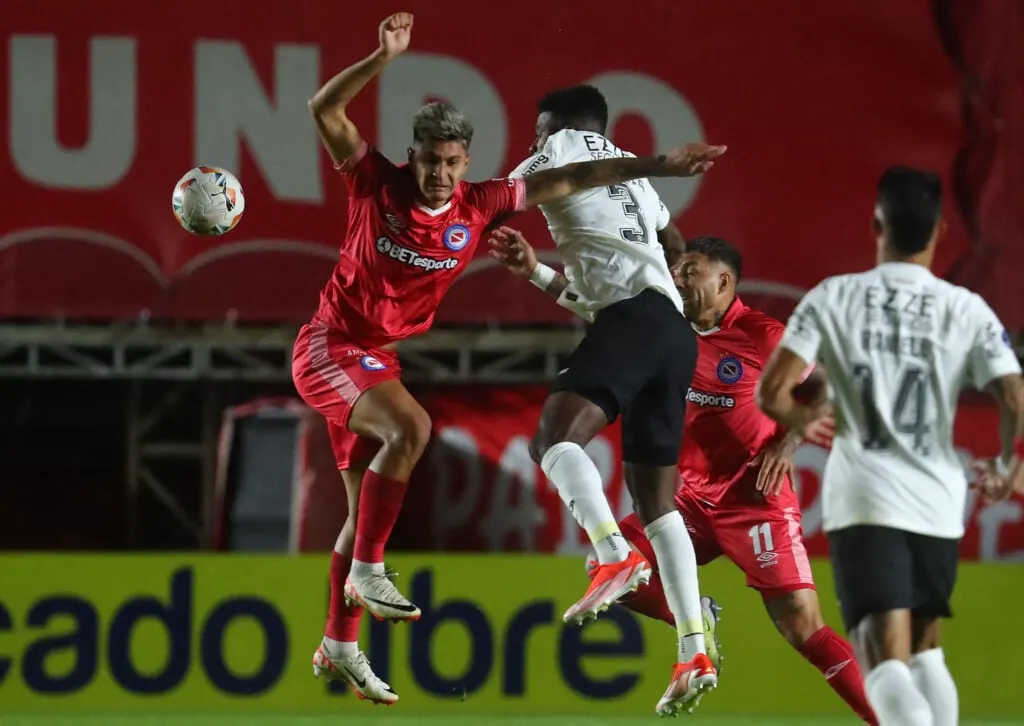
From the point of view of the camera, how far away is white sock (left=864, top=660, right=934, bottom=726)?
4.48 m

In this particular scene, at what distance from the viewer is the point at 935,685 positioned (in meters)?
4.70

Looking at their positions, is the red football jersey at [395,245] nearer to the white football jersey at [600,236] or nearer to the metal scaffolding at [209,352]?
the white football jersey at [600,236]

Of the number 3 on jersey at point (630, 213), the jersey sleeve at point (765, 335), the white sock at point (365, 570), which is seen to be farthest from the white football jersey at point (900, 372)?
the jersey sleeve at point (765, 335)

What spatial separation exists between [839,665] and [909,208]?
9.35 feet

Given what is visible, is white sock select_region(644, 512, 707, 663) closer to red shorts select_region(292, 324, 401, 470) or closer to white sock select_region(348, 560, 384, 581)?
white sock select_region(348, 560, 384, 581)

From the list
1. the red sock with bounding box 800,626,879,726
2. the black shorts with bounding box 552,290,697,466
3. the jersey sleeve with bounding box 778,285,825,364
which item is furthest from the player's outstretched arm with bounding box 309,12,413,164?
the red sock with bounding box 800,626,879,726

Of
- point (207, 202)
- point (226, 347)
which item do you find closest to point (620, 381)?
point (207, 202)

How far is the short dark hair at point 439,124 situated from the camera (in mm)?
5992

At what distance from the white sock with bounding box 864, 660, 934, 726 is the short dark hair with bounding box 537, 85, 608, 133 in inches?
110

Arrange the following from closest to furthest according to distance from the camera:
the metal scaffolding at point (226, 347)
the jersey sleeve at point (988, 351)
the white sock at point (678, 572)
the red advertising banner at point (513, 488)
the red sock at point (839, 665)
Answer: the jersey sleeve at point (988, 351) → the white sock at point (678, 572) → the red sock at point (839, 665) → the metal scaffolding at point (226, 347) → the red advertising banner at point (513, 488)

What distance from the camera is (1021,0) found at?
37.4 feet

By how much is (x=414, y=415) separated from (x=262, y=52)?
18.3ft

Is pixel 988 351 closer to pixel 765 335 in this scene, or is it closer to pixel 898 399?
pixel 898 399

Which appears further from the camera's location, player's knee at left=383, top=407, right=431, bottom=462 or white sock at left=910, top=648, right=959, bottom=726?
player's knee at left=383, top=407, right=431, bottom=462
